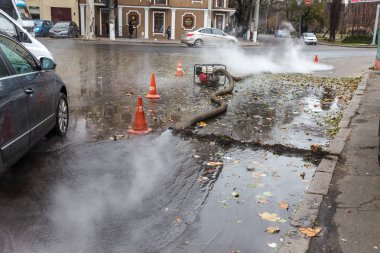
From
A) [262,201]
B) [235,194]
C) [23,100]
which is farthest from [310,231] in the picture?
[23,100]

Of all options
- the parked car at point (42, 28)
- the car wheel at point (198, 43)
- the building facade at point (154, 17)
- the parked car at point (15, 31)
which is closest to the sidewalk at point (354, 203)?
the parked car at point (15, 31)

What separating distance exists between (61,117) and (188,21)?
40.3 meters

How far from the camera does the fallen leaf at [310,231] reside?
3893 millimetres

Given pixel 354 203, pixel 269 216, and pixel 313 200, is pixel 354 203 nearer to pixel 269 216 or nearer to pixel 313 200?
pixel 313 200

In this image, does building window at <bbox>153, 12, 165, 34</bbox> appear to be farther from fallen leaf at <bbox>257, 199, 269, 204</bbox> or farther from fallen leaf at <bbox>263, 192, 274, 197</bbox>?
fallen leaf at <bbox>257, 199, 269, 204</bbox>

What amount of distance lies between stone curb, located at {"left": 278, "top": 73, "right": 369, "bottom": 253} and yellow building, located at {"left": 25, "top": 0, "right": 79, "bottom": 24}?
4431 cm

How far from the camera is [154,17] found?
4525cm

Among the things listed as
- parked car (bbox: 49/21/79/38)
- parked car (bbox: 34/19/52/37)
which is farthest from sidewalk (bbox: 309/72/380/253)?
parked car (bbox: 34/19/52/37)

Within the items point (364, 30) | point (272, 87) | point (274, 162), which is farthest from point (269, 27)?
point (274, 162)

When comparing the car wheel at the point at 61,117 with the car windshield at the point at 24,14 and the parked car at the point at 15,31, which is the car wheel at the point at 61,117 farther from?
the car windshield at the point at 24,14

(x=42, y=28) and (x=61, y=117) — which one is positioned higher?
(x=42, y=28)

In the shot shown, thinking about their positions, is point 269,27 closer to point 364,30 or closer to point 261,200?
point 364,30

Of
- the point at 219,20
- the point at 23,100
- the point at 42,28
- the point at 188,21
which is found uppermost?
the point at 219,20

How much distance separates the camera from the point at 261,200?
15.4ft
